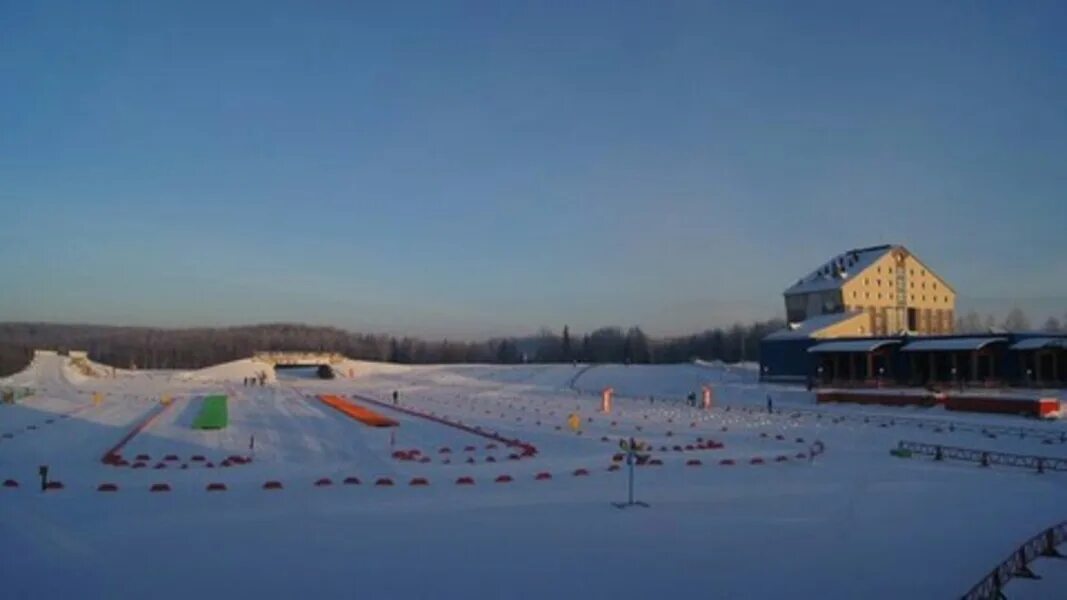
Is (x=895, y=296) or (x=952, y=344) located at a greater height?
(x=895, y=296)

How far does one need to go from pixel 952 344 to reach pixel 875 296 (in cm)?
1441

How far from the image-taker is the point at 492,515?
48.0 ft

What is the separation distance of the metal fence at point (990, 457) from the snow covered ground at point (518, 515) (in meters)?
0.82

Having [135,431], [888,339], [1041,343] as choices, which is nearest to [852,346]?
[888,339]

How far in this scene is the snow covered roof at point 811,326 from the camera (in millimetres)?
52250

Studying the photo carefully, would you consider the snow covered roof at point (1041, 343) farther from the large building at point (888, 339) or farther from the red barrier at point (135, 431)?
the red barrier at point (135, 431)

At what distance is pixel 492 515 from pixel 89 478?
979 cm

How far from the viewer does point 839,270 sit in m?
58.4

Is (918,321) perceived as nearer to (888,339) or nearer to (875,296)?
(875,296)

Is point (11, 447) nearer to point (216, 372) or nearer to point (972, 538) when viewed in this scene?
point (972, 538)

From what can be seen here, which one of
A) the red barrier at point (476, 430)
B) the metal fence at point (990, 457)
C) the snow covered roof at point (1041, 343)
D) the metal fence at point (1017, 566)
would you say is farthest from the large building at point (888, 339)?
the metal fence at point (1017, 566)

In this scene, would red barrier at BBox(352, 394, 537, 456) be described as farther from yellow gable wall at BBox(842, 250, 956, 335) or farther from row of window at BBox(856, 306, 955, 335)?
row of window at BBox(856, 306, 955, 335)

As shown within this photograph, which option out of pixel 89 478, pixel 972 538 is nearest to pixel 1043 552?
pixel 972 538

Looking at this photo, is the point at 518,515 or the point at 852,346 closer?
the point at 518,515
